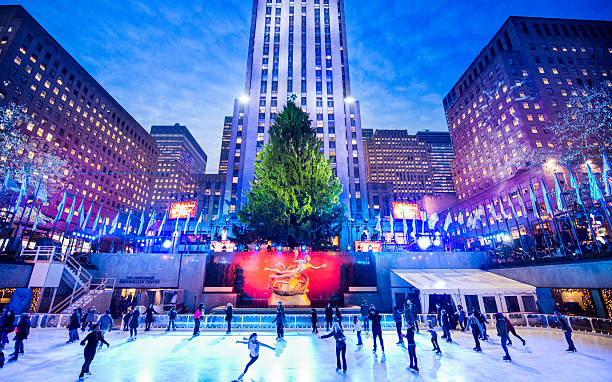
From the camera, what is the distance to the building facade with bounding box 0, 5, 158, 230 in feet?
203

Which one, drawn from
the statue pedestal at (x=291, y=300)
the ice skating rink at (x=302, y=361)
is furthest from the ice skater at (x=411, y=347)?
the statue pedestal at (x=291, y=300)

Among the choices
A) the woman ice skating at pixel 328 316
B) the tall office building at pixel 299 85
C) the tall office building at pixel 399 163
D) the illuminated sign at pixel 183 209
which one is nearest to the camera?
the woman ice skating at pixel 328 316

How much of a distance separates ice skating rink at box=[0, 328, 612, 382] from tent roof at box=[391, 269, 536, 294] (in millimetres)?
5897

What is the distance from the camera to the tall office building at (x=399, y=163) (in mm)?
150250

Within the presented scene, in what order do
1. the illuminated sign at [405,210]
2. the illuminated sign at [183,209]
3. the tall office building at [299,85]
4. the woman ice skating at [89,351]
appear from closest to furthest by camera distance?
the woman ice skating at [89,351] < the illuminated sign at [405,210] < the illuminated sign at [183,209] < the tall office building at [299,85]

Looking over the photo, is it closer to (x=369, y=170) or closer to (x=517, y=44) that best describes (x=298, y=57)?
(x=517, y=44)

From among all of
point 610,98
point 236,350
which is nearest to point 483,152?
point 610,98

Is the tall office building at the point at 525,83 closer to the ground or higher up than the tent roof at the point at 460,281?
higher up

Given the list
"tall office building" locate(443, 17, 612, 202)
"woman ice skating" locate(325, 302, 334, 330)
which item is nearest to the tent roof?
Answer: "woman ice skating" locate(325, 302, 334, 330)

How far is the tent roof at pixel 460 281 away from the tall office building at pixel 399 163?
124766 millimetres

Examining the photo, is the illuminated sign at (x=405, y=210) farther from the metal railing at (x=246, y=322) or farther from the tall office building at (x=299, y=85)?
the metal railing at (x=246, y=322)

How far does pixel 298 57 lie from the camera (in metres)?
59.2

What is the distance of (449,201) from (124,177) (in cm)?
11810

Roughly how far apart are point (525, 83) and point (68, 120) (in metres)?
130
